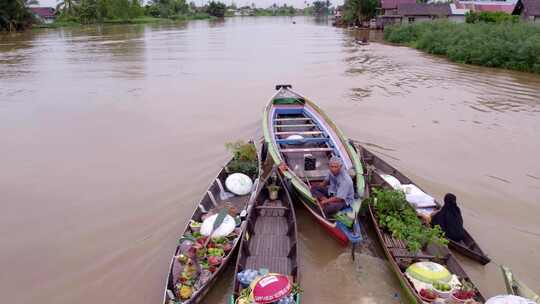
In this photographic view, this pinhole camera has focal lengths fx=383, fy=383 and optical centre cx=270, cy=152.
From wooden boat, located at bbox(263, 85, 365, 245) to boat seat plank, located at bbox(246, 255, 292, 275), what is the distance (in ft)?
3.11

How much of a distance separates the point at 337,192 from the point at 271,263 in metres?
1.55

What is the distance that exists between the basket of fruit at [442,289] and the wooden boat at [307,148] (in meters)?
1.13

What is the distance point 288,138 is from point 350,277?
359cm

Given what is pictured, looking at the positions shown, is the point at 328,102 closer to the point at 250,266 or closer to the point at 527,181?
the point at 527,181

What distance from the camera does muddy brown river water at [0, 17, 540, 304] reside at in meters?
5.36

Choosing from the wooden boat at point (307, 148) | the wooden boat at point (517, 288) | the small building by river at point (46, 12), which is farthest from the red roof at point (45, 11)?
the wooden boat at point (517, 288)

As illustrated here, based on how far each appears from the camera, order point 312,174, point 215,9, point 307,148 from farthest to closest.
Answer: point 215,9, point 307,148, point 312,174

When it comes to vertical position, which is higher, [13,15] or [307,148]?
[13,15]

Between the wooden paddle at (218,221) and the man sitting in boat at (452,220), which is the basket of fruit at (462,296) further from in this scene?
the wooden paddle at (218,221)

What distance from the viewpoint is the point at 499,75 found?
1753 centimetres

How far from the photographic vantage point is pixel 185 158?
8883mm

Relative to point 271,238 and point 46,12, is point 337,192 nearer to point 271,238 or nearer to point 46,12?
point 271,238

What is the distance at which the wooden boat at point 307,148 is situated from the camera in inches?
224

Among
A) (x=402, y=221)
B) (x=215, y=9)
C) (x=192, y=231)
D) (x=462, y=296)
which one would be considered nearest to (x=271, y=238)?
(x=192, y=231)
